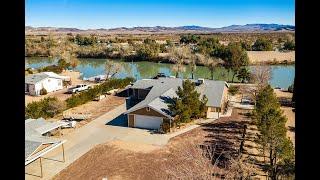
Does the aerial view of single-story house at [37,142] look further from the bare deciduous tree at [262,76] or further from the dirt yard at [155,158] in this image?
the bare deciduous tree at [262,76]

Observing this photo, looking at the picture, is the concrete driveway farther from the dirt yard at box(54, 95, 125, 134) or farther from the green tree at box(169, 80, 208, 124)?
the green tree at box(169, 80, 208, 124)

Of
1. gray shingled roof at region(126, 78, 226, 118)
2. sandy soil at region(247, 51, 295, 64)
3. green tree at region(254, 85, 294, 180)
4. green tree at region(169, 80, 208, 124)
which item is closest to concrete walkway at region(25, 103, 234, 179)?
green tree at region(169, 80, 208, 124)

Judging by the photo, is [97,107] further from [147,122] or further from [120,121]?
[147,122]

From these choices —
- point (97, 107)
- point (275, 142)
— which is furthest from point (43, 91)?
point (275, 142)
